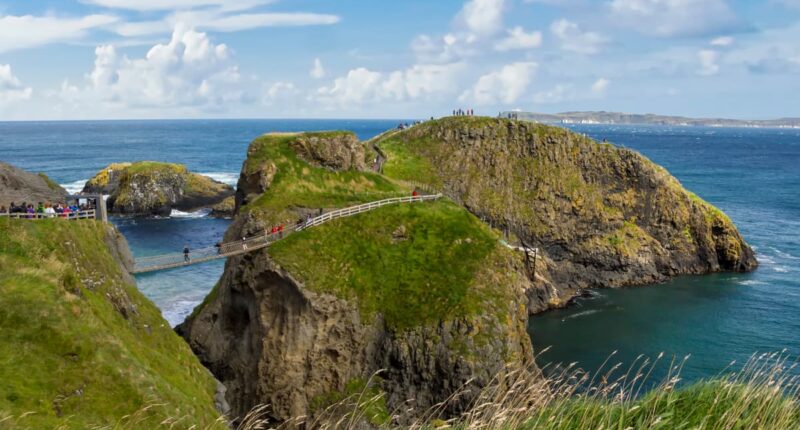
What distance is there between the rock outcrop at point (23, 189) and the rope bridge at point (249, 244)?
6.82 metres

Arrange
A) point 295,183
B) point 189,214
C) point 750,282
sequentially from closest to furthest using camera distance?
point 295,183 < point 750,282 < point 189,214

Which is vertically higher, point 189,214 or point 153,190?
point 153,190

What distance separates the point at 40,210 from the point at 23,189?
15.1 feet

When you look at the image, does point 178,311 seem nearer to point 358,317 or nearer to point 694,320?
point 358,317

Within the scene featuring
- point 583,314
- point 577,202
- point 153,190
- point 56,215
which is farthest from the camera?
point 153,190

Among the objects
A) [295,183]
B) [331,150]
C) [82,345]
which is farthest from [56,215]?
[331,150]

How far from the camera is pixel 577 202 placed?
269 feet

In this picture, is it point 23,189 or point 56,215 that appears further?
point 23,189

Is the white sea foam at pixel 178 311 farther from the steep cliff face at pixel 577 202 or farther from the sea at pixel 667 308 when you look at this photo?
the steep cliff face at pixel 577 202

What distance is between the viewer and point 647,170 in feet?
279

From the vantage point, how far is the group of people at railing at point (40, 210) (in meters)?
31.9

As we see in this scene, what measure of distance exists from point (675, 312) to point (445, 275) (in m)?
35.5

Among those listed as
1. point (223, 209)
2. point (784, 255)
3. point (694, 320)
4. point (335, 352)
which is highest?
point (223, 209)

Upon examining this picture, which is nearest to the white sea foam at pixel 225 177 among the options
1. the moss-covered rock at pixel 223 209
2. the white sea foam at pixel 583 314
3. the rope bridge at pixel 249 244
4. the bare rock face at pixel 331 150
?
the moss-covered rock at pixel 223 209
